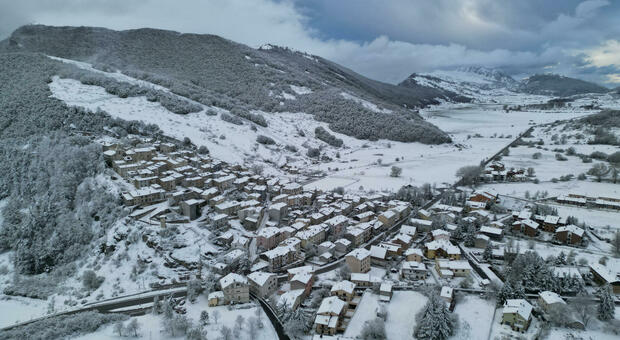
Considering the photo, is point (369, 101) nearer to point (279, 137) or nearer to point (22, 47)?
point (279, 137)

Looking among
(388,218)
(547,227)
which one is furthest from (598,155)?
(388,218)

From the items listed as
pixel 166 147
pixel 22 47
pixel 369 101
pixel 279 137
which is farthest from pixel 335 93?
pixel 22 47

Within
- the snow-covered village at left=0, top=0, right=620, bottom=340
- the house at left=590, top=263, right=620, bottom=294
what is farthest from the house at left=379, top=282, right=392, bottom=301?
the house at left=590, top=263, right=620, bottom=294

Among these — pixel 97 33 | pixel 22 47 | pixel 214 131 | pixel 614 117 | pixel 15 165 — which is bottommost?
pixel 15 165

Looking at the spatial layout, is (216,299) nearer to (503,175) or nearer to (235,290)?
(235,290)

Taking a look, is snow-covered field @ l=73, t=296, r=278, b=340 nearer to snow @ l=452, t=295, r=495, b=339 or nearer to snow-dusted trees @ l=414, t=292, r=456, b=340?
snow-dusted trees @ l=414, t=292, r=456, b=340

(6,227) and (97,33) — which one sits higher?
(97,33)
